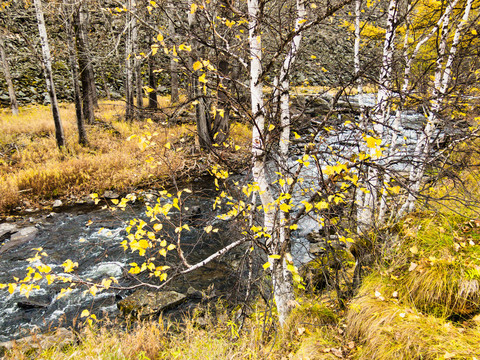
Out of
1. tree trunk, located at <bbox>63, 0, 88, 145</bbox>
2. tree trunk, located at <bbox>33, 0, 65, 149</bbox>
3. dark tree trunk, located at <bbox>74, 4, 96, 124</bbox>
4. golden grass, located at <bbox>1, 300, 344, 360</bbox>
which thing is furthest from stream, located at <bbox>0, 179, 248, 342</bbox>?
dark tree trunk, located at <bbox>74, 4, 96, 124</bbox>

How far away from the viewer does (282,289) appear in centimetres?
373

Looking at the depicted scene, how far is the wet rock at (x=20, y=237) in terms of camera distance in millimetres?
6821

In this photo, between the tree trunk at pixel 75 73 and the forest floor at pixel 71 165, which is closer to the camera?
the forest floor at pixel 71 165

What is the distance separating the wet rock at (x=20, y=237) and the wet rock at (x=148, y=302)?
401 cm

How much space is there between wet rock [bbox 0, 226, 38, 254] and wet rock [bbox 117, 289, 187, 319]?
4011 millimetres

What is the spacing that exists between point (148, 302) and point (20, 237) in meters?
4.73

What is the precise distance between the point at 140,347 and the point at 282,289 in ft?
7.13

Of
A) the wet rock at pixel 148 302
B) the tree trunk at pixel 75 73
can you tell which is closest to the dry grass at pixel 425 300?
the wet rock at pixel 148 302

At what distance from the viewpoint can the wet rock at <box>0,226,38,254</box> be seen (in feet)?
22.4

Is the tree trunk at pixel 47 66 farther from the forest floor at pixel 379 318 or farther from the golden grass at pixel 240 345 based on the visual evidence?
the golden grass at pixel 240 345

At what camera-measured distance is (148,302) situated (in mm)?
5320

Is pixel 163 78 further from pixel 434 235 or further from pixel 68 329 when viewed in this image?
pixel 434 235

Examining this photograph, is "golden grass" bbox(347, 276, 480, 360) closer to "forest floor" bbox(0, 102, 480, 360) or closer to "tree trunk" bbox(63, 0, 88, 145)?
"forest floor" bbox(0, 102, 480, 360)

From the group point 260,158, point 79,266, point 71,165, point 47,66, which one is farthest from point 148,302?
point 47,66
